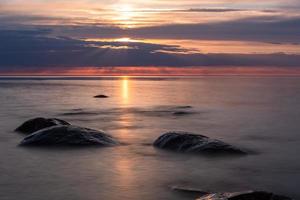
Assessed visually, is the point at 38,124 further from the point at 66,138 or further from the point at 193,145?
the point at 193,145

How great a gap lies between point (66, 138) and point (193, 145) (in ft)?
14.2

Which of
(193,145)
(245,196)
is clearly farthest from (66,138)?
(245,196)

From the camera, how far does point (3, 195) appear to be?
35.6ft

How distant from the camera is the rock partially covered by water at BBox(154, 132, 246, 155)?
16125 millimetres

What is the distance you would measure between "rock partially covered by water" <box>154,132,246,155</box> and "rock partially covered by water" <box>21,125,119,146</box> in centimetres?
214

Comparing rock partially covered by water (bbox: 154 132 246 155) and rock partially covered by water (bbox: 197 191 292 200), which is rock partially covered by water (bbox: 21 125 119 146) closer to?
rock partially covered by water (bbox: 154 132 246 155)

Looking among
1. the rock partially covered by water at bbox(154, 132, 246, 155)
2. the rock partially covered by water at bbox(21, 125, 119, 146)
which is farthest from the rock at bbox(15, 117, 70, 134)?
the rock partially covered by water at bbox(154, 132, 246, 155)

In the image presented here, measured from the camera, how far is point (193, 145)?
54.3 ft

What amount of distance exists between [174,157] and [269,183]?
3.85m

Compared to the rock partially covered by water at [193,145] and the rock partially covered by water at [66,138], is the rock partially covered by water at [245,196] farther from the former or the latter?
the rock partially covered by water at [66,138]

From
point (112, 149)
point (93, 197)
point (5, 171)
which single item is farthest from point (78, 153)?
point (93, 197)

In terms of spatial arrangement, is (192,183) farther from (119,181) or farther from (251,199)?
(251,199)

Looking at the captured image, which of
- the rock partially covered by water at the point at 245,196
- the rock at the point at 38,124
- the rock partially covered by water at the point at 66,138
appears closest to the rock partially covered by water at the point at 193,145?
the rock partially covered by water at the point at 66,138

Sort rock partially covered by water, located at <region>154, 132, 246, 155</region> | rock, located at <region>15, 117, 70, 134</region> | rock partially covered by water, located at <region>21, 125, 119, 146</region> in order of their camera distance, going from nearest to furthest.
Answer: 1. rock partially covered by water, located at <region>154, 132, 246, 155</region>
2. rock partially covered by water, located at <region>21, 125, 119, 146</region>
3. rock, located at <region>15, 117, 70, 134</region>
